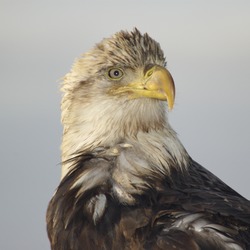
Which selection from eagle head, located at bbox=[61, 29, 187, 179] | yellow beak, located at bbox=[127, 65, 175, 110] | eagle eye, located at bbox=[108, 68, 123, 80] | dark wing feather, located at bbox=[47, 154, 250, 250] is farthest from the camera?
eagle eye, located at bbox=[108, 68, 123, 80]

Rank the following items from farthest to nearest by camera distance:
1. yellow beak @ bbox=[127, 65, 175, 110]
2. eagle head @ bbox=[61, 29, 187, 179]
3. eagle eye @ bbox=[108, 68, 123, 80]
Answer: eagle eye @ bbox=[108, 68, 123, 80] → eagle head @ bbox=[61, 29, 187, 179] → yellow beak @ bbox=[127, 65, 175, 110]

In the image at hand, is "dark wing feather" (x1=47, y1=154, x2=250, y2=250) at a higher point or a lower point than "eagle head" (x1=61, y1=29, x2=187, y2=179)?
lower

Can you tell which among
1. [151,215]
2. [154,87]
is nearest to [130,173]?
[151,215]

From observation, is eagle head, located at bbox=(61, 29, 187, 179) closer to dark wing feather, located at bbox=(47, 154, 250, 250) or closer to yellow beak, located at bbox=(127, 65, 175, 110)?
yellow beak, located at bbox=(127, 65, 175, 110)

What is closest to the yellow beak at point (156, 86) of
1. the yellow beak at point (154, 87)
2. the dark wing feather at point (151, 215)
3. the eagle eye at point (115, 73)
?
the yellow beak at point (154, 87)

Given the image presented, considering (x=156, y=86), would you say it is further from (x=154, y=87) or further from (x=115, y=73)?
(x=115, y=73)

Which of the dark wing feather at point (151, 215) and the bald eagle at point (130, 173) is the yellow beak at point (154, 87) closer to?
the bald eagle at point (130, 173)

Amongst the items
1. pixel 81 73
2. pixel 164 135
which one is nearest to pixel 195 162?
pixel 164 135

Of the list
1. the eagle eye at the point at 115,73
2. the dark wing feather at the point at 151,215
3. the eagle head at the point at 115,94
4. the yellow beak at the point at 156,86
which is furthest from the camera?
the eagle eye at the point at 115,73

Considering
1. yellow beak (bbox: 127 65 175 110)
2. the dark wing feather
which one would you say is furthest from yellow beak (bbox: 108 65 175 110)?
the dark wing feather

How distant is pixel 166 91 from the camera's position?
12031 mm

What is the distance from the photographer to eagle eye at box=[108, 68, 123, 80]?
40.8 feet

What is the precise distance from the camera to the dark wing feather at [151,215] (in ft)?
36.8

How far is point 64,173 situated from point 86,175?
0.37 meters
